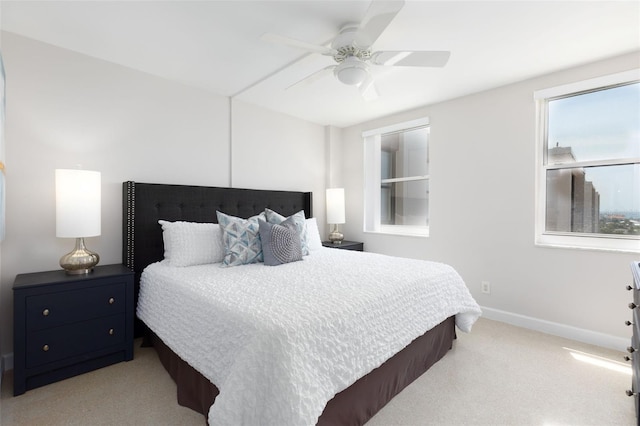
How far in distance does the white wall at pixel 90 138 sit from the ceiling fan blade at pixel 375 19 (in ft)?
6.45

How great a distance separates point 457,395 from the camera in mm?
1857

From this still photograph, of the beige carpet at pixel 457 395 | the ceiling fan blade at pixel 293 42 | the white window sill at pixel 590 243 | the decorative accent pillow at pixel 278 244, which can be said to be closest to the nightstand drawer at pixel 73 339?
the beige carpet at pixel 457 395

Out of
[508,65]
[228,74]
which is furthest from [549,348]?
[228,74]

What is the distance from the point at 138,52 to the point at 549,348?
4.13m

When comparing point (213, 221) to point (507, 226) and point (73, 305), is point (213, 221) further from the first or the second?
point (507, 226)

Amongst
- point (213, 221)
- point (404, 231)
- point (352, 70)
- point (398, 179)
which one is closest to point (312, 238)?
point (213, 221)

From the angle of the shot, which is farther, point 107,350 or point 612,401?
point 107,350

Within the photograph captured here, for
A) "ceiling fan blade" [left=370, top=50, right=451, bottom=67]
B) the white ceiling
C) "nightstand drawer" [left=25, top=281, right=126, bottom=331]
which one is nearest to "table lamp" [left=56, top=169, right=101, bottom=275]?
"nightstand drawer" [left=25, top=281, right=126, bottom=331]

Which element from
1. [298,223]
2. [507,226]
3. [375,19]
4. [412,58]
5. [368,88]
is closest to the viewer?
[375,19]

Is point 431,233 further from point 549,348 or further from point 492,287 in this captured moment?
point 549,348

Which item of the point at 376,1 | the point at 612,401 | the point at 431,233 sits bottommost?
the point at 612,401

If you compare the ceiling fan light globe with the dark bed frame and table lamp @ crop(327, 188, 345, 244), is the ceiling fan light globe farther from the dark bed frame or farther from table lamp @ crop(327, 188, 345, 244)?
table lamp @ crop(327, 188, 345, 244)

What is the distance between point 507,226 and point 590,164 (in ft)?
2.79

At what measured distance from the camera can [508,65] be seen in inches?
102
